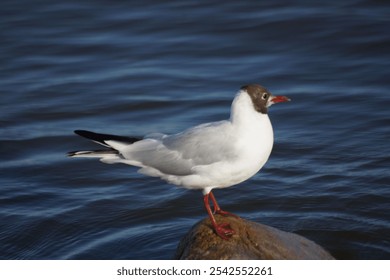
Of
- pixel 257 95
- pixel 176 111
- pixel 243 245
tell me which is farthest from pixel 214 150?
pixel 176 111

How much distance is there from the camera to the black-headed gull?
18.8 ft

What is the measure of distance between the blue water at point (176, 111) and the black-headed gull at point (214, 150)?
0.93 m

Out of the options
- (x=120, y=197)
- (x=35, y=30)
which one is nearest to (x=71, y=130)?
(x=120, y=197)

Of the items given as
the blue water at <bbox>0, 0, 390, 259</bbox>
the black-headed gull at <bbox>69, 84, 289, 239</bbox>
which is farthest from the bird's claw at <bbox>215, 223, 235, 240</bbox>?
the blue water at <bbox>0, 0, 390, 259</bbox>

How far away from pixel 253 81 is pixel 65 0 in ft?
19.2

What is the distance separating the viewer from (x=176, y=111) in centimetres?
1014

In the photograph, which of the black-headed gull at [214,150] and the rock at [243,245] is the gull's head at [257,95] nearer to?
the black-headed gull at [214,150]

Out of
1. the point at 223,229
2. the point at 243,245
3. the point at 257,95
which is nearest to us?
the point at 243,245

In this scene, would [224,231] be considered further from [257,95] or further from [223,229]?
[257,95]

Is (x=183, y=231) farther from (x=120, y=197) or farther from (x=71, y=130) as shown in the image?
(x=71, y=130)

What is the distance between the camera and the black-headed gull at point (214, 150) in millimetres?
5734

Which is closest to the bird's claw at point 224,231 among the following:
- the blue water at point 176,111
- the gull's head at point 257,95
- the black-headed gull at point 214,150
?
the black-headed gull at point 214,150

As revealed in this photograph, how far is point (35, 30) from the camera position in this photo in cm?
1391

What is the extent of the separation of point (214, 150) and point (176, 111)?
4.28 meters
